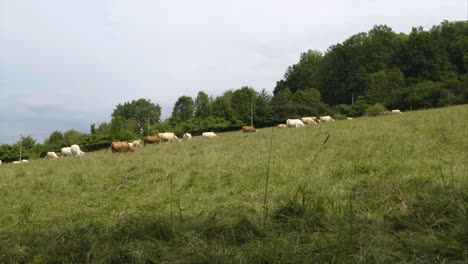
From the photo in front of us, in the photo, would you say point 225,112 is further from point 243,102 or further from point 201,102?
point 201,102

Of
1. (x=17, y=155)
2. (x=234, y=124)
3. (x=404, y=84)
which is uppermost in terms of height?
(x=404, y=84)

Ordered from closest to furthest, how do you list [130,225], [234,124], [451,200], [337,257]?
[337,257] < [451,200] < [130,225] < [234,124]

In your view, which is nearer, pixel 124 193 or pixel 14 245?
pixel 14 245

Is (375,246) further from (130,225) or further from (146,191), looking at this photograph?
(146,191)

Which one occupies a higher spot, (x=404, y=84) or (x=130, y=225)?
(x=404, y=84)

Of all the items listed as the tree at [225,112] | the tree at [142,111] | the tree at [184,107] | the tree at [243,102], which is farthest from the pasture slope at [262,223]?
the tree at [142,111]

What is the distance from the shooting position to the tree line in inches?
1951

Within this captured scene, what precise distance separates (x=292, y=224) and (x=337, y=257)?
83 cm

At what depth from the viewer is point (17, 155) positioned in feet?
141

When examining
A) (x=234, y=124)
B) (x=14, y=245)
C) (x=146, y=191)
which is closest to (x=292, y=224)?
(x=14, y=245)

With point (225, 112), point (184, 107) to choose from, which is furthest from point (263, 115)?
point (184, 107)

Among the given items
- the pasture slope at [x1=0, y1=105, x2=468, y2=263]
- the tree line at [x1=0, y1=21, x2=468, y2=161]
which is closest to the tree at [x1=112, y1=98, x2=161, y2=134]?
the tree line at [x1=0, y1=21, x2=468, y2=161]

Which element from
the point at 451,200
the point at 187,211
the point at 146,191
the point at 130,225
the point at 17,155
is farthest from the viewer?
the point at 17,155

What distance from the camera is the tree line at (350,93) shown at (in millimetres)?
49562
